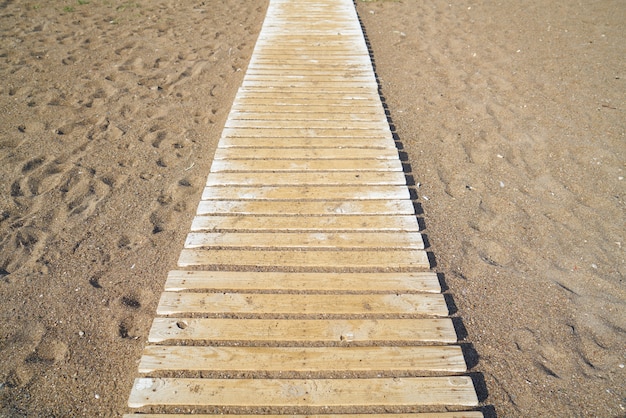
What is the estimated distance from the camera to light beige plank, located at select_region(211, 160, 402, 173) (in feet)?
11.8

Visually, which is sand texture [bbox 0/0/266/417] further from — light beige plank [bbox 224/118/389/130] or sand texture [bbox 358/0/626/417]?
sand texture [bbox 358/0/626/417]

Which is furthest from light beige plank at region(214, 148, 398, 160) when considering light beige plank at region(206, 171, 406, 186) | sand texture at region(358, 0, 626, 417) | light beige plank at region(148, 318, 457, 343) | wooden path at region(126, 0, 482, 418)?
light beige plank at region(148, 318, 457, 343)

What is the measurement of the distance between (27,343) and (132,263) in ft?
2.52

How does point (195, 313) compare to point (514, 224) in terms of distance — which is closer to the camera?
point (195, 313)

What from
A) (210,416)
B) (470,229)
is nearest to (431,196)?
(470,229)

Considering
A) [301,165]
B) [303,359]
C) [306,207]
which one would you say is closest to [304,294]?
[303,359]

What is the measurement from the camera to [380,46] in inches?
240

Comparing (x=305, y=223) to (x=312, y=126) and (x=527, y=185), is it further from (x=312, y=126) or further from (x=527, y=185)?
(x=527, y=185)

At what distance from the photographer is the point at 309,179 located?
3.50 metres

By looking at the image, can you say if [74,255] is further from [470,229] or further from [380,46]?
[380,46]

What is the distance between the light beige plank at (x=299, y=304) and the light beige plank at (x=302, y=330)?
0.06m

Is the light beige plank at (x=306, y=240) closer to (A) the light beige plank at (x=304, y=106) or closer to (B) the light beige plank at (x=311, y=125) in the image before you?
(B) the light beige plank at (x=311, y=125)

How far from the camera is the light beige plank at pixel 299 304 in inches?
98.1

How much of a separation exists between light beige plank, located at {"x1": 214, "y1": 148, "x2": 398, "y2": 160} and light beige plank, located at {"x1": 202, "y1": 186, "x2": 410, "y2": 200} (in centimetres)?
43
